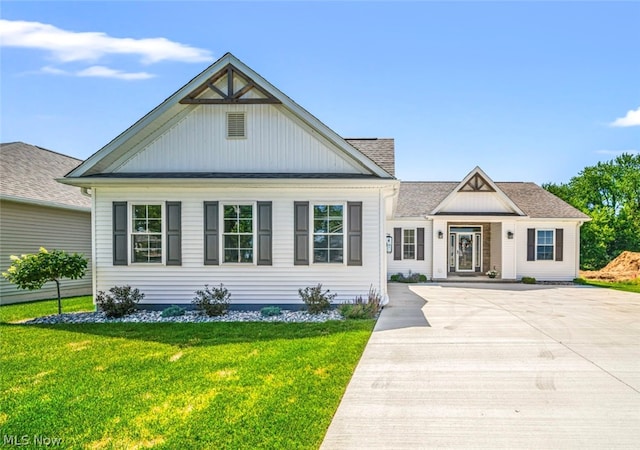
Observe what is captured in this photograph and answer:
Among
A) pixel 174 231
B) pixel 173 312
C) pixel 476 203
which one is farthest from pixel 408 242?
pixel 173 312

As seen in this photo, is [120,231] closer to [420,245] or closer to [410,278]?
[410,278]

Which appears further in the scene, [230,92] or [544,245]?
[544,245]

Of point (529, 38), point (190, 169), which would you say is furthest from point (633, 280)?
point (190, 169)

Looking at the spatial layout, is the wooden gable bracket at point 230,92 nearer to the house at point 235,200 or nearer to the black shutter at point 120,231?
the house at point 235,200

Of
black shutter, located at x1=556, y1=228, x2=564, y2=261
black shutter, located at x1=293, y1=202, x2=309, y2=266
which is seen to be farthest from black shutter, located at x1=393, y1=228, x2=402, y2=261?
black shutter, located at x1=293, y1=202, x2=309, y2=266

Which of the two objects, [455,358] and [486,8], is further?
[486,8]

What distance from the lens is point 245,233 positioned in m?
11.2

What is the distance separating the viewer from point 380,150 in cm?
1314

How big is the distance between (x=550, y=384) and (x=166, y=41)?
11802 mm

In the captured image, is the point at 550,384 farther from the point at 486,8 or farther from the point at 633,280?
the point at 633,280

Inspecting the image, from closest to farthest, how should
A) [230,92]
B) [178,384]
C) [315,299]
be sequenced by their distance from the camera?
1. [178,384]
2. [315,299]
3. [230,92]

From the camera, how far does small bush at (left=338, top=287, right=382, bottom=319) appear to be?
978 centimetres

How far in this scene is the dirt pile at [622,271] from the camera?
22.9 m

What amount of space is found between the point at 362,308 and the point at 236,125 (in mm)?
5950
